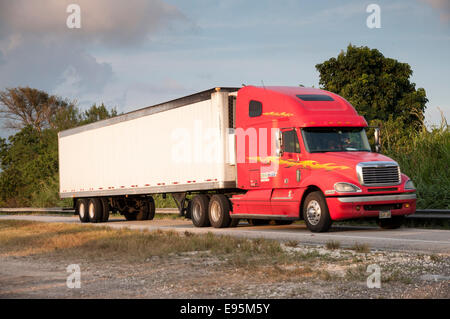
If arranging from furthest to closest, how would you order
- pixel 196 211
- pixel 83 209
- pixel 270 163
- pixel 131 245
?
pixel 83 209, pixel 196 211, pixel 270 163, pixel 131 245

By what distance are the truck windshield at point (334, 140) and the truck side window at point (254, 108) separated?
1845mm

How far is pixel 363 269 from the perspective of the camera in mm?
9516

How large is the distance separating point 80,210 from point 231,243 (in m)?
17.2

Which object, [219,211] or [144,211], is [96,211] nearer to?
[144,211]

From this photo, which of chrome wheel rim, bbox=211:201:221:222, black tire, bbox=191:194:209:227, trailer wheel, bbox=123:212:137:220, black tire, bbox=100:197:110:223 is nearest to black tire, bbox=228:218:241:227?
chrome wheel rim, bbox=211:201:221:222

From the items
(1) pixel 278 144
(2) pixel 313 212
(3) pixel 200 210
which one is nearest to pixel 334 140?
(1) pixel 278 144

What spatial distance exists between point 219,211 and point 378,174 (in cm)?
539

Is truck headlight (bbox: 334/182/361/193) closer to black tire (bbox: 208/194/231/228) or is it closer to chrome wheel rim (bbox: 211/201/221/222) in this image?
black tire (bbox: 208/194/231/228)

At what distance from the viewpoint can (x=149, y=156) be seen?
938 inches

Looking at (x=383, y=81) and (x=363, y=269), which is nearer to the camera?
(x=363, y=269)

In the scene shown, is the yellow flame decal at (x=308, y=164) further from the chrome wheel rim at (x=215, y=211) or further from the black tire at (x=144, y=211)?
the black tire at (x=144, y=211)

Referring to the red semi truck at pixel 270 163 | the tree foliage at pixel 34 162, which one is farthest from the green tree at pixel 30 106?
the red semi truck at pixel 270 163
